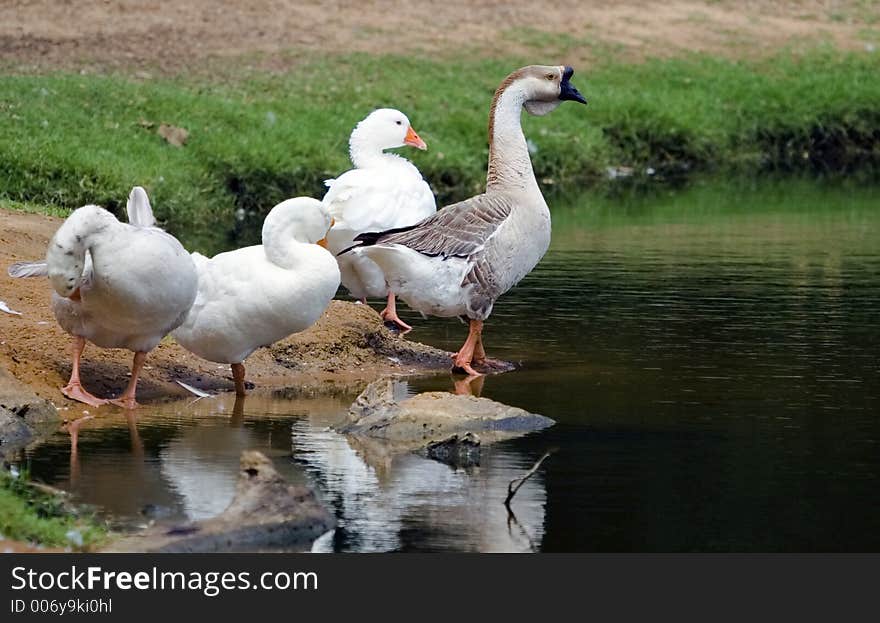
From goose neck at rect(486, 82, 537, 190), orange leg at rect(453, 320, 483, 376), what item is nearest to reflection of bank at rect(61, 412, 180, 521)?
orange leg at rect(453, 320, 483, 376)

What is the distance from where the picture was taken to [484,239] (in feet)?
33.5

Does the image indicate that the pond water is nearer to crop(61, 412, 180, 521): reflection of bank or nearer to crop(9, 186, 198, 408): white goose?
crop(61, 412, 180, 521): reflection of bank

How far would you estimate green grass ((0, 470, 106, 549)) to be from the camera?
640 centimetres

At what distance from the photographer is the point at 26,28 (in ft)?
79.8

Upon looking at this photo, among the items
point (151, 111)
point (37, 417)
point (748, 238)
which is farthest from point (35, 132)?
point (37, 417)

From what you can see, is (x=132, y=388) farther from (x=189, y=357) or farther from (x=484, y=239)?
(x=484, y=239)

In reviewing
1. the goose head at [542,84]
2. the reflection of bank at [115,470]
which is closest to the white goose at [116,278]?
the reflection of bank at [115,470]

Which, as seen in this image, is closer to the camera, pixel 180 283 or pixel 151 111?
pixel 180 283

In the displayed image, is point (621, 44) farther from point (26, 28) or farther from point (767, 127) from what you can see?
point (26, 28)

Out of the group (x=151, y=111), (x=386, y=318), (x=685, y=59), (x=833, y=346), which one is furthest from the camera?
(x=685, y=59)

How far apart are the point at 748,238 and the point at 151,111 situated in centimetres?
707

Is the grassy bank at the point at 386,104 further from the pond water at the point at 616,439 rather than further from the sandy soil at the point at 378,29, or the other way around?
the pond water at the point at 616,439

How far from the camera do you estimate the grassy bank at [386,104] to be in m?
16.9

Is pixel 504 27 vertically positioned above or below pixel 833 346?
above
